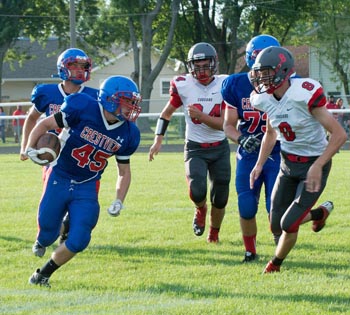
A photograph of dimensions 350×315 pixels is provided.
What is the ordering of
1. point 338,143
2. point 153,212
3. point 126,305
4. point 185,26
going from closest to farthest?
1. point 126,305
2. point 338,143
3. point 153,212
4. point 185,26

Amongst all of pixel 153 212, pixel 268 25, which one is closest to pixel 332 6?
pixel 268 25

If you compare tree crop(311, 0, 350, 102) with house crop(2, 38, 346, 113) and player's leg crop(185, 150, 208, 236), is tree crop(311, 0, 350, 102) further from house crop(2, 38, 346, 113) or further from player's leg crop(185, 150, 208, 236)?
player's leg crop(185, 150, 208, 236)

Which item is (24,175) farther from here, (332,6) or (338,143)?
(332,6)

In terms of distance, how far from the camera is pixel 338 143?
18.5 feet

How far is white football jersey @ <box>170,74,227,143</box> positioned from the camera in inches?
307

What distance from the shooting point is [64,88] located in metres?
7.48

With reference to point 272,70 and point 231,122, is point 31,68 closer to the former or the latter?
point 231,122

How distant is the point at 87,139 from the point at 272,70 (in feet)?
4.71

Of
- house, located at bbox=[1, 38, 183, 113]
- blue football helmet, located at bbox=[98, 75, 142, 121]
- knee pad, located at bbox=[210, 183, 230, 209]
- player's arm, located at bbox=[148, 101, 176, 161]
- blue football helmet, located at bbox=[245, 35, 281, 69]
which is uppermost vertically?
blue football helmet, located at bbox=[245, 35, 281, 69]

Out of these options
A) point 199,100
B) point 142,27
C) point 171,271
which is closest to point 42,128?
point 171,271

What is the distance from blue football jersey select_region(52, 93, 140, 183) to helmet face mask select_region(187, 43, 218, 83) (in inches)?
60.7

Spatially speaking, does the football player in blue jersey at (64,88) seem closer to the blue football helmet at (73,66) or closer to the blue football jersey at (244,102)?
the blue football helmet at (73,66)

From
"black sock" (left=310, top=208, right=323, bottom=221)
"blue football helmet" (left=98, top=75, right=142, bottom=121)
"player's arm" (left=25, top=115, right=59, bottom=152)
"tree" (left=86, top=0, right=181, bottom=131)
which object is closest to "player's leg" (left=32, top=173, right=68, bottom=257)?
"player's arm" (left=25, top=115, right=59, bottom=152)

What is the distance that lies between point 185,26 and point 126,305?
35.4 meters
